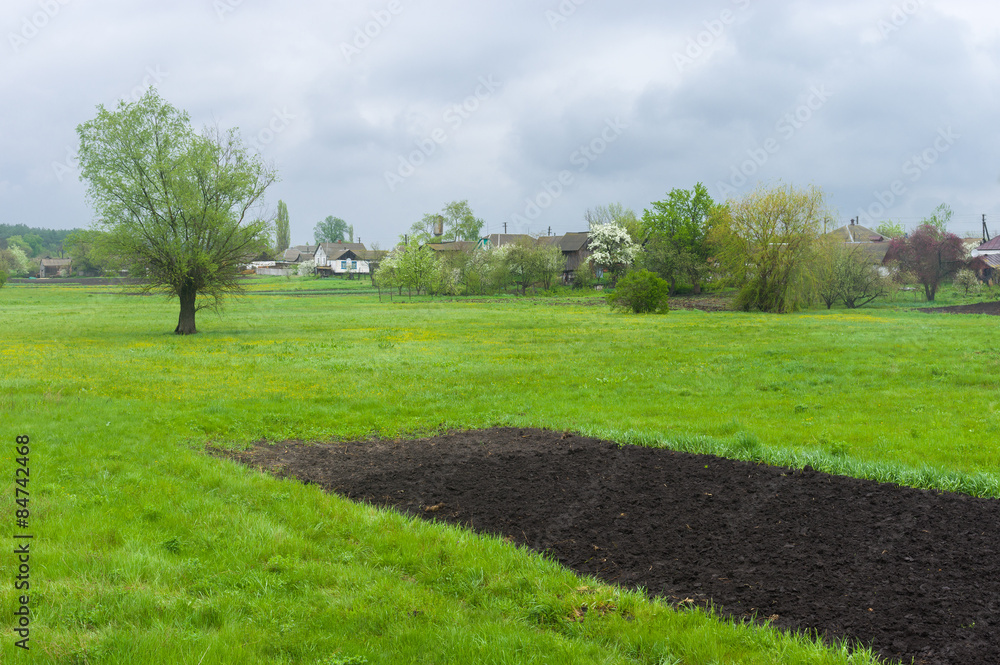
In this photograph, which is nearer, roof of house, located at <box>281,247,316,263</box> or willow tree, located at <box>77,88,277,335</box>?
willow tree, located at <box>77,88,277,335</box>

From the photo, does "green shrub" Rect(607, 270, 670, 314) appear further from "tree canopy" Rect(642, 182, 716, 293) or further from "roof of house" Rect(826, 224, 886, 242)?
"roof of house" Rect(826, 224, 886, 242)

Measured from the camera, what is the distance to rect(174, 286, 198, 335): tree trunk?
35.1m

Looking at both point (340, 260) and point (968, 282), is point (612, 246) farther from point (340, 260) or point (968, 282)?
point (340, 260)

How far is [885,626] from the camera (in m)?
4.98

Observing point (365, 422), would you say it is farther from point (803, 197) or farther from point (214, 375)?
point (803, 197)

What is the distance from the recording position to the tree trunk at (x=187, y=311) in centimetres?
3506

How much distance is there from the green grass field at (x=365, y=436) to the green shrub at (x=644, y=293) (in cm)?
2401

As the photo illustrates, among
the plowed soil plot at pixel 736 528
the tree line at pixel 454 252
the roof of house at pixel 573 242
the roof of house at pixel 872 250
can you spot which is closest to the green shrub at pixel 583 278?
the tree line at pixel 454 252

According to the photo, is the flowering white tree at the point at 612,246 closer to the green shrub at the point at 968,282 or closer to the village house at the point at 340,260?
the green shrub at the point at 968,282

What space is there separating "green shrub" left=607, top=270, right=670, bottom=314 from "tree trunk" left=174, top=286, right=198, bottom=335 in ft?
101

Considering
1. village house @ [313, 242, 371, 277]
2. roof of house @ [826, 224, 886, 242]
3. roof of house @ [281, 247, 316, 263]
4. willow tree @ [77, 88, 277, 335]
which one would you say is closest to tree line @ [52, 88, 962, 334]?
willow tree @ [77, 88, 277, 335]

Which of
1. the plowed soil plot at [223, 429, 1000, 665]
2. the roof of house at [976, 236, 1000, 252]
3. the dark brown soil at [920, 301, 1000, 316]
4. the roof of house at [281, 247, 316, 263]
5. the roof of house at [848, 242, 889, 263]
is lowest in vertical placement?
the plowed soil plot at [223, 429, 1000, 665]

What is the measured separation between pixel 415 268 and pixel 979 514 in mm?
80952

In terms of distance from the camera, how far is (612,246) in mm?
93375
